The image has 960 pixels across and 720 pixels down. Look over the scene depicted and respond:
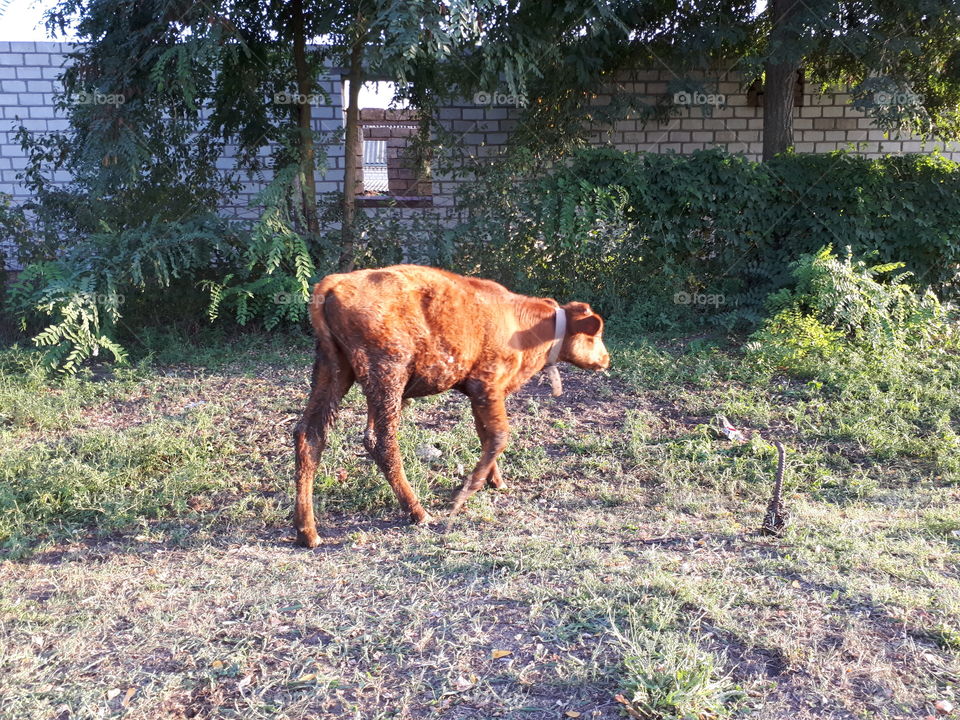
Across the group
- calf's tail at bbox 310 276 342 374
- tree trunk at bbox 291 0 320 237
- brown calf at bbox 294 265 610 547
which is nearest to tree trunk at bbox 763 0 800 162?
tree trunk at bbox 291 0 320 237

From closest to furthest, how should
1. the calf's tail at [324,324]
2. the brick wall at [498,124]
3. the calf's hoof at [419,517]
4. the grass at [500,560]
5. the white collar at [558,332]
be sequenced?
the grass at [500,560] < the calf's tail at [324,324] < the calf's hoof at [419,517] < the white collar at [558,332] < the brick wall at [498,124]

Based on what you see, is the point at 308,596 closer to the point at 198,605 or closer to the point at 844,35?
the point at 198,605

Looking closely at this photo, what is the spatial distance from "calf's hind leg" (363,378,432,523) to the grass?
0.26 meters

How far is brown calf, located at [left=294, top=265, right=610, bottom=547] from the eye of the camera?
13.9ft

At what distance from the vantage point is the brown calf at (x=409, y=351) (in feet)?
13.9

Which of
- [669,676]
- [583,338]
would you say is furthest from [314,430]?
[669,676]

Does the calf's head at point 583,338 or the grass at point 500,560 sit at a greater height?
the calf's head at point 583,338

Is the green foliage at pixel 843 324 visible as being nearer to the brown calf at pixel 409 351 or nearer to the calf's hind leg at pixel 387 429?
the brown calf at pixel 409 351

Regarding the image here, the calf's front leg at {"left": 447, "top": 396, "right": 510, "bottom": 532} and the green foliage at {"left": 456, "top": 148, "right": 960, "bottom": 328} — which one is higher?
the green foliage at {"left": 456, "top": 148, "right": 960, "bottom": 328}

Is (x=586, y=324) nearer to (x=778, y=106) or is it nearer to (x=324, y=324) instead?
(x=324, y=324)

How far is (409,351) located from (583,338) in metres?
1.29

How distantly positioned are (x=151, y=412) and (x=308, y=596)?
3.57m

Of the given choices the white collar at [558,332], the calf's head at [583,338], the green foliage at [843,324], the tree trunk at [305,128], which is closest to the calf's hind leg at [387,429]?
the white collar at [558,332]

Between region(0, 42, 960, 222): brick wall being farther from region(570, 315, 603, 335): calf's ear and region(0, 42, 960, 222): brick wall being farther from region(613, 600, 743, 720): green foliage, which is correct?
region(613, 600, 743, 720): green foliage
